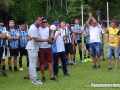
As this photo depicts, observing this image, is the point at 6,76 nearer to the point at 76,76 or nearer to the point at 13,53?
the point at 13,53

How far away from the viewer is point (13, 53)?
984cm

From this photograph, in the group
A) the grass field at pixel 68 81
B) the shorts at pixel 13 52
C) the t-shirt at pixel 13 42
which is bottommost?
the grass field at pixel 68 81

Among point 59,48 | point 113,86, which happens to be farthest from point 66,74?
point 113,86

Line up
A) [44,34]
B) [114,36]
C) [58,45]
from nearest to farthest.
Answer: [44,34] < [58,45] < [114,36]

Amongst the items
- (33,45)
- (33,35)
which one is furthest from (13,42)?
(33,35)

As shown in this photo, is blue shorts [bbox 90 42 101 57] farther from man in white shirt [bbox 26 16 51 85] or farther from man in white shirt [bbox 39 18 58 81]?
man in white shirt [bbox 26 16 51 85]

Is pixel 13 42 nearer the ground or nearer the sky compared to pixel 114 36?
nearer the ground

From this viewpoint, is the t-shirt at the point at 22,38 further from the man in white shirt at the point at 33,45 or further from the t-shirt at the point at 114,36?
the t-shirt at the point at 114,36

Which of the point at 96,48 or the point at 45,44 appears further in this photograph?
the point at 96,48

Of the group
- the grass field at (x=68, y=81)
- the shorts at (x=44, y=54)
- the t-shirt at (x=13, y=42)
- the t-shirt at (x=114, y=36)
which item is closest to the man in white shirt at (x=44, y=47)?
the shorts at (x=44, y=54)

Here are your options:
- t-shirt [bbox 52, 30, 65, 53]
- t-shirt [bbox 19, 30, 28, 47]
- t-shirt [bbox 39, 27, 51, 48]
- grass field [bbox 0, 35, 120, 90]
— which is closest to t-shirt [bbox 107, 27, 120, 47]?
grass field [bbox 0, 35, 120, 90]

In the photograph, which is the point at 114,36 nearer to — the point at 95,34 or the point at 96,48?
the point at 95,34

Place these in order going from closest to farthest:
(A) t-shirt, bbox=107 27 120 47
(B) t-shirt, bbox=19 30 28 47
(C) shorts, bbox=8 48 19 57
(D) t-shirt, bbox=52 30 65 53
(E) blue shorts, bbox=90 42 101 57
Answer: (D) t-shirt, bbox=52 30 65 53
(A) t-shirt, bbox=107 27 120 47
(E) blue shorts, bbox=90 42 101 57
(C) shorts, bbox=8 48 19 57
(B) t-shirt, bbox=19 30 28 47

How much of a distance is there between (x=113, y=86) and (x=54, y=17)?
42.1 metres
